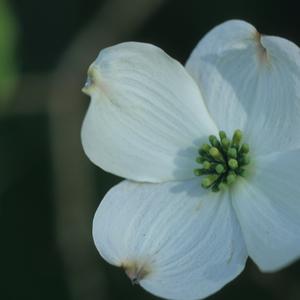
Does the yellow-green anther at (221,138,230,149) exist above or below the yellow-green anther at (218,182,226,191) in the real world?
above

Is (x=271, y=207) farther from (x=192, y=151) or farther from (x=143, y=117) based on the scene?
(x=143, y=117)

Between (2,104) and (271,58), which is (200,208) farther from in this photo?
(2,104)

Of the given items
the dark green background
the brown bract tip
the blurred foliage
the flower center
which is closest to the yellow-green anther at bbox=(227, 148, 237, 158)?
the flower center

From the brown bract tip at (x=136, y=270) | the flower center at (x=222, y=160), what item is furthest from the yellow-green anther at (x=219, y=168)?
A: the brown bract tip at (x=136, y=270)

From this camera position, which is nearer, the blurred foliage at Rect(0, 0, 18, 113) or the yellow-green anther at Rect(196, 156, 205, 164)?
the yellow-green anther at Rect(196, 156, 205, 164)

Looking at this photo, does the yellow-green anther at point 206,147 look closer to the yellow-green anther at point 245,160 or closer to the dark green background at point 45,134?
the yellow-green anther at point 245,160

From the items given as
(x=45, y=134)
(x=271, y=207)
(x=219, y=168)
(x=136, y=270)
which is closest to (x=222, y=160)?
A: (x=219, y=168)

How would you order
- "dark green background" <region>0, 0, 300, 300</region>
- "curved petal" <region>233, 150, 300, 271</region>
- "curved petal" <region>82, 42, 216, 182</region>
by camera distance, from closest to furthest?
"curved petal" <region>233, 150, 300, 271</region>
"curved petal" <region>82, 42, 216, 182</region>
"dark green background" <region>0, 0, 300, 300</region>

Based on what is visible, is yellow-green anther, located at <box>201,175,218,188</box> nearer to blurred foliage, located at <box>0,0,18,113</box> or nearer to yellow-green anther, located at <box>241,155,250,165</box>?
yellow-green anther, located at <box>241,155,250,165</box>
